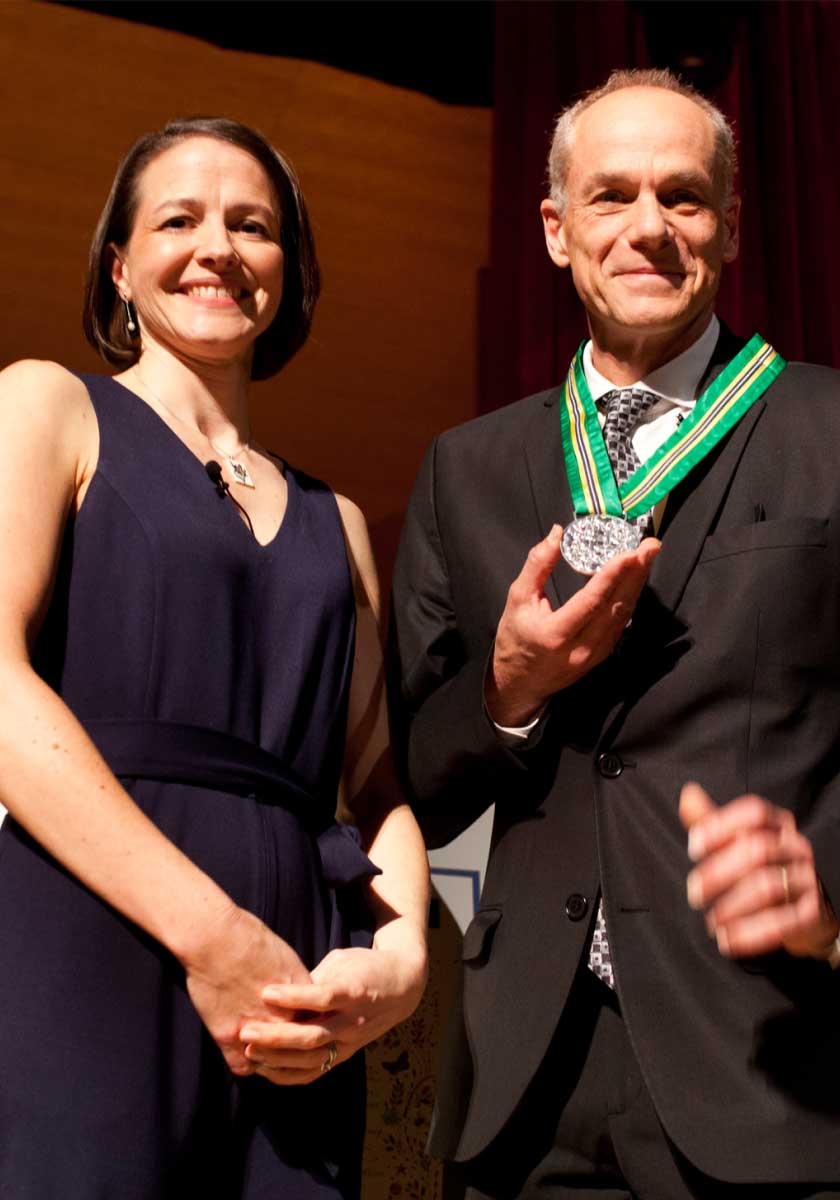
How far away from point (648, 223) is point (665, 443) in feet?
1.00

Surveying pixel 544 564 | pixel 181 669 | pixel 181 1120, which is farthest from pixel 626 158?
pixel 181 1120

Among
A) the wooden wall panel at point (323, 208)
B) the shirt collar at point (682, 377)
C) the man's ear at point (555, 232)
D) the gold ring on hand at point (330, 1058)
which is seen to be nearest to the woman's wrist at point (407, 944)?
the gold ring on hand at point (330, 1058)

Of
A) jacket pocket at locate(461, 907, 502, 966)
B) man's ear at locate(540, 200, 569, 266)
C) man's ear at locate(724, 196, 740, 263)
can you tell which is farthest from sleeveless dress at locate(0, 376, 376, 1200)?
man's ear at locate(724, 196, 740, 263)

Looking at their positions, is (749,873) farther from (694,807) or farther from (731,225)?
(731,225)

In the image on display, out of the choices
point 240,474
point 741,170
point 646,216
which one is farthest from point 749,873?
point 741,170

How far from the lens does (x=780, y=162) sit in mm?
4328

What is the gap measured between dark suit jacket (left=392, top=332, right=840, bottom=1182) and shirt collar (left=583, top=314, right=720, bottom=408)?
0.09 meters

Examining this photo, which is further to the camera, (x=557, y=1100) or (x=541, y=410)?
(x=541, y=410)

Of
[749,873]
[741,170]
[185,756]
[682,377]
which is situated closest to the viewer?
[749,873]

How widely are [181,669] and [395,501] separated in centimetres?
277

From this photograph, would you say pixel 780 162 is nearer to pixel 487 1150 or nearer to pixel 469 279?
pixel 469 279

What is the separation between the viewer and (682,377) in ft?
6.57

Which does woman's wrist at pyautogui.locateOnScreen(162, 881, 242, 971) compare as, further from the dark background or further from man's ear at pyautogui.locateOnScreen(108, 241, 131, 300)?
the dark background

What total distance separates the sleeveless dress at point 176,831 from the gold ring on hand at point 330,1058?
0.18 feet
